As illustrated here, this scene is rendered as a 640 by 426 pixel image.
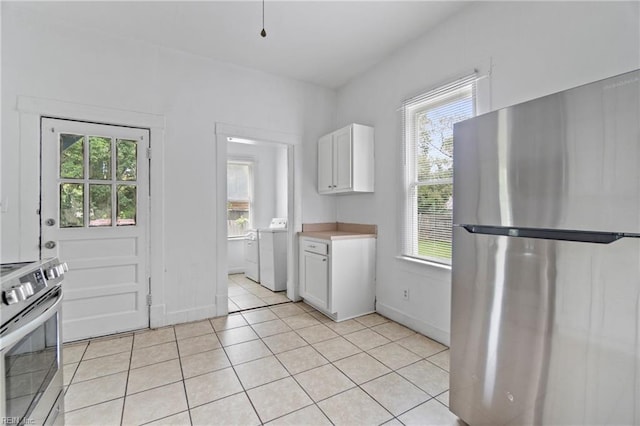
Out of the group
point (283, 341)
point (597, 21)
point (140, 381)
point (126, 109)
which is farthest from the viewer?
point (126, 109)

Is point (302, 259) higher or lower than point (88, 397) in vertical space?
higher

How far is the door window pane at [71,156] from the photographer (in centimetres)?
264

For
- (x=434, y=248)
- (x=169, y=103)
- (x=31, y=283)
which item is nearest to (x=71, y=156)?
(x=169, y=103)

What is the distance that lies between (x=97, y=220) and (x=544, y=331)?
3398mm

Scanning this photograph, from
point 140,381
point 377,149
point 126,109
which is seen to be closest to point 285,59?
point 377,149

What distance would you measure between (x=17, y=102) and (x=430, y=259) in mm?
3800

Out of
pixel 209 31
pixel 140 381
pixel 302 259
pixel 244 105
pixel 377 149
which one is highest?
pixel 209 31

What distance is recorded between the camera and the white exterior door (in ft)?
8.54

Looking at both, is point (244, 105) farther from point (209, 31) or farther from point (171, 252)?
point (171, 252)

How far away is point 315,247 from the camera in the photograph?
3400 millimetres

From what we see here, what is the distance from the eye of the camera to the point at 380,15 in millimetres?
2545

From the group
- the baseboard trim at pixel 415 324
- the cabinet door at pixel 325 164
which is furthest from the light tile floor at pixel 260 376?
the cabinet door at pixel 325 164

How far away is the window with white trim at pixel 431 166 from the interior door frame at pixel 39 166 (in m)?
2.49

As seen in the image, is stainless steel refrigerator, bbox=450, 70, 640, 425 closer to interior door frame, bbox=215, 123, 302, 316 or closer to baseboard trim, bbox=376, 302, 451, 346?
baseboard trim, bbox=376, 302, 451, 346
